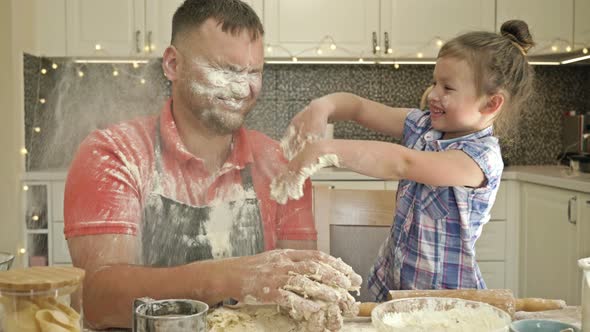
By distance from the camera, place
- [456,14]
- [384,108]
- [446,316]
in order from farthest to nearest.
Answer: [456,14] → [384,108] → [446,316]

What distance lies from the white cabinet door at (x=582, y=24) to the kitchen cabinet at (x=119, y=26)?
0.76 metres

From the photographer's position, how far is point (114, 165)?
38.6 inches

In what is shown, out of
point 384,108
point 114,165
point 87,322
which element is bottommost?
point 87,322

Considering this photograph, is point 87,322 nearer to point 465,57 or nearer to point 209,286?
point 209,286

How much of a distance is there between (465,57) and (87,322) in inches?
29.2

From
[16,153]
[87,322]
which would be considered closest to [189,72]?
[16,153]

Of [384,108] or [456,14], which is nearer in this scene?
[384,108]

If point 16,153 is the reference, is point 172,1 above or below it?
above

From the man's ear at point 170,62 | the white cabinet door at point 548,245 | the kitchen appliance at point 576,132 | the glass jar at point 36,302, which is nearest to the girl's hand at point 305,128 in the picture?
the man's ear at point 170,62

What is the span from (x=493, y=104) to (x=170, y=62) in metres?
0.54

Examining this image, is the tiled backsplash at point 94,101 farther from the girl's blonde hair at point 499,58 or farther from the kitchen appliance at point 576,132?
the kitchen appliance at point 576,132

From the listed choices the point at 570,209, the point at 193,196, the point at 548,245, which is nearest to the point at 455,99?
the point at 193,196

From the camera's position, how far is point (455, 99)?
3.37 ft

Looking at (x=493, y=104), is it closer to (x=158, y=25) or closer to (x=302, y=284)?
(x=302, y=284)
